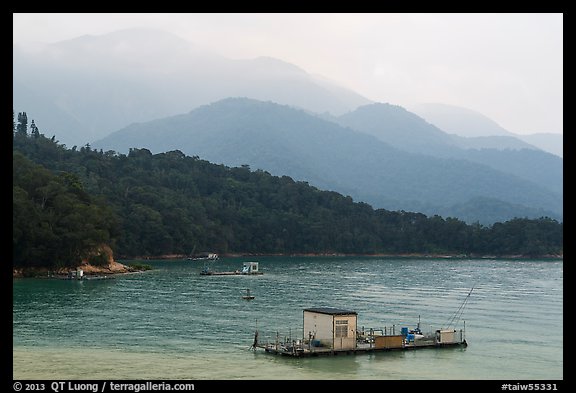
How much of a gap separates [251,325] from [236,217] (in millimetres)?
100872

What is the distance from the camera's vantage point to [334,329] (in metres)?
32.8

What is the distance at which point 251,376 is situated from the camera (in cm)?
2831

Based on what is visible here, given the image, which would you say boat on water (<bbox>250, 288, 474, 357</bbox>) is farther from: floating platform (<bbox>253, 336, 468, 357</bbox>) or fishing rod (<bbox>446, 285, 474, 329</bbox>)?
fishing rod (<bbox>446, 285, 474, 329</bbox>)

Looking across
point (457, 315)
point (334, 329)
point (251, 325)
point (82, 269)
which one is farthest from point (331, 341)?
point (82, 269)

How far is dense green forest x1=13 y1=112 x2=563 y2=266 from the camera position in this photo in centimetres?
11925

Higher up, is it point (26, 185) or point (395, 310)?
point (26, 185)

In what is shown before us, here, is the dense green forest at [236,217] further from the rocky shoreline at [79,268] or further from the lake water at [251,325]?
the lake water at [251,325]

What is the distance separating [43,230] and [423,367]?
179ft

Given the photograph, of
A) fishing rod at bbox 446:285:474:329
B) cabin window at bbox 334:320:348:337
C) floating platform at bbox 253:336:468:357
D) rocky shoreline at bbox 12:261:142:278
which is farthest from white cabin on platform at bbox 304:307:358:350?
rocky shoreline at bbox 12:261:142:278

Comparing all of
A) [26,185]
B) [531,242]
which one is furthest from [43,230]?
[531,242]

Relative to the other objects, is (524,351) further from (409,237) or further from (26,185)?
(409,237)

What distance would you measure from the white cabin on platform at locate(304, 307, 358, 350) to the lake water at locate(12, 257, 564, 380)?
0.76 m

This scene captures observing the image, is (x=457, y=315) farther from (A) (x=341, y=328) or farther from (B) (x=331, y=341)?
(B) (x=331, y=341)
